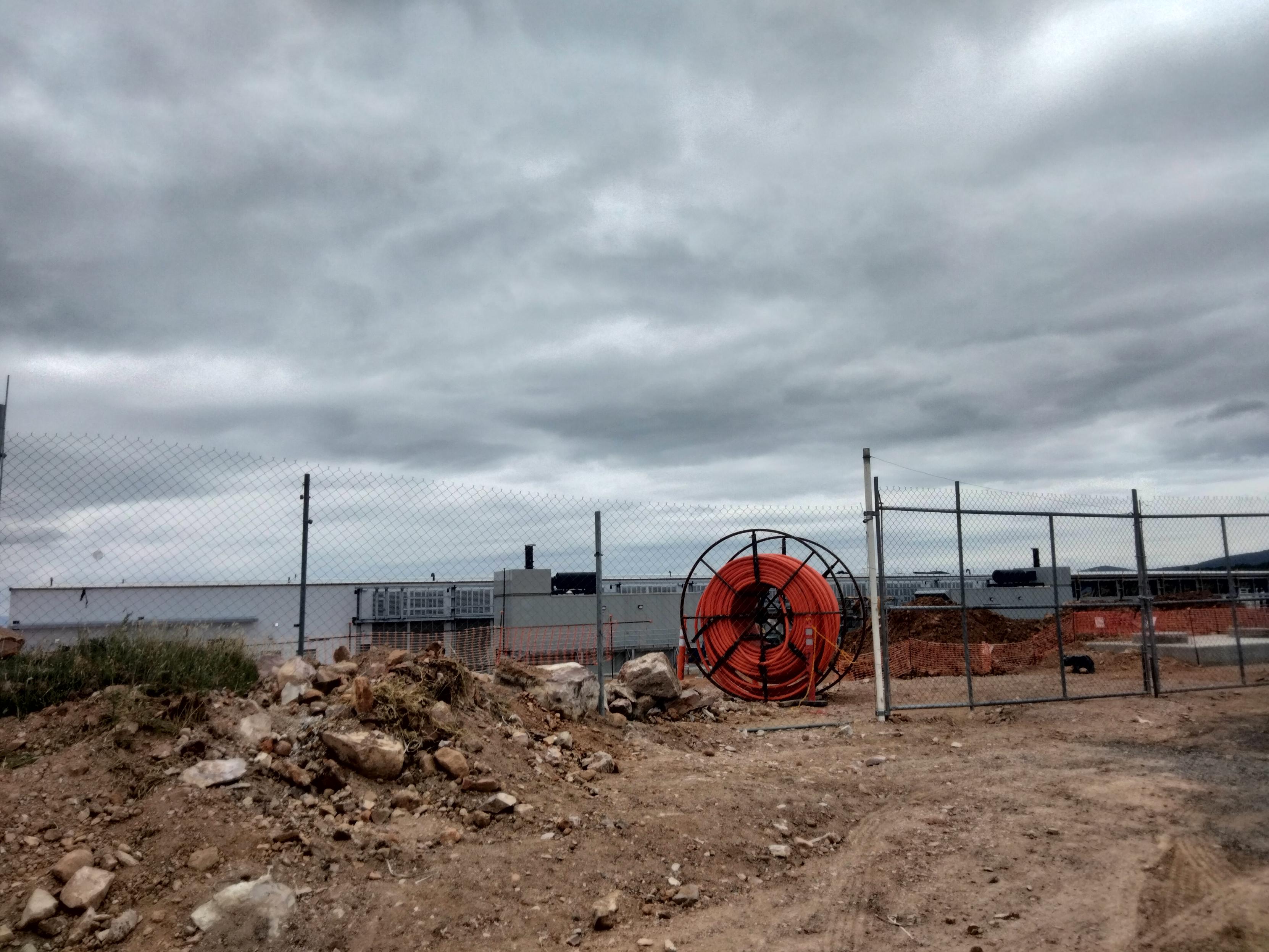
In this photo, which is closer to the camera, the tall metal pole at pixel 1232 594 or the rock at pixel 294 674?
the rock at pixel 294 674

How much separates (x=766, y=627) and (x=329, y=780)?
9900 millimetres

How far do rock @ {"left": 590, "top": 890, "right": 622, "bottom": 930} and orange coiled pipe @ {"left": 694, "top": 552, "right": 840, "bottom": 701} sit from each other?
8865 millimetres

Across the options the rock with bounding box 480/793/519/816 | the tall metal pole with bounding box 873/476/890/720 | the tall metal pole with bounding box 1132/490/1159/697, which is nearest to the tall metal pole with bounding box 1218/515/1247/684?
the tall metal pole with bounding box 1132/490/1159/697

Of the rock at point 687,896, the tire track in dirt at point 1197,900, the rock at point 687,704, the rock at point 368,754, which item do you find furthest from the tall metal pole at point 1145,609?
the rock at point 368,754

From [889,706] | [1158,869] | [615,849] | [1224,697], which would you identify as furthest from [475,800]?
[1224,697]

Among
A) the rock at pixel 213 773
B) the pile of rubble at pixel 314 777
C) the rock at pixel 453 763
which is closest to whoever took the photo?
the pile of rubble at pixel 314 777

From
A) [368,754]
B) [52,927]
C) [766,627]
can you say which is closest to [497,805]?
[368,754]

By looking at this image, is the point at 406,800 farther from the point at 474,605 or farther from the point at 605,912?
the point at 474,605

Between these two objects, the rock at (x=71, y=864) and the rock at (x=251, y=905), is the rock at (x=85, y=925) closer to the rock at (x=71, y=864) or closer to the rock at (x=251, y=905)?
the rock at (x=71, y=864)

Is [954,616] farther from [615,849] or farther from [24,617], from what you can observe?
[24,617]

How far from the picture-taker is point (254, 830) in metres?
5.17

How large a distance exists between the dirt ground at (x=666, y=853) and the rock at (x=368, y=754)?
0.11 metres

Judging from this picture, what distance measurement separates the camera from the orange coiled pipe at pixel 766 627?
45.4ft

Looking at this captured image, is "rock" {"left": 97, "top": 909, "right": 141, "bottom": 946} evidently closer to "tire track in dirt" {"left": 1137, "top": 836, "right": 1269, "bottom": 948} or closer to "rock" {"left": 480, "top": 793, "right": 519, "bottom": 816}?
"rock" {"left": 480, "top": 793, "right": 519, "bottom": 816}
